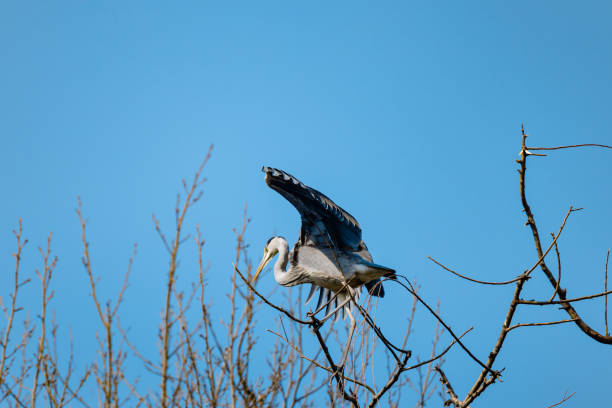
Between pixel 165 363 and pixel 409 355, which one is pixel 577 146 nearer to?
pixel 409 355

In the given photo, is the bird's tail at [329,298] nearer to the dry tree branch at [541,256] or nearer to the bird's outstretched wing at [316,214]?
the bird's outstretched wing at [316,214]

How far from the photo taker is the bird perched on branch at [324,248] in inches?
204

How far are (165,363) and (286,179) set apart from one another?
2.13 metres

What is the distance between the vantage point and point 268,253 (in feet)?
22.8

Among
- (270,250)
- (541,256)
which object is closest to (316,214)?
(270,250)

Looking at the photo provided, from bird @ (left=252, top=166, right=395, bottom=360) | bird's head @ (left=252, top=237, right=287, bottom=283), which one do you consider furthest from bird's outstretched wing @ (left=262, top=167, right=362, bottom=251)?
bird's head @ (left=252, top=237, right=287, bottom=283)

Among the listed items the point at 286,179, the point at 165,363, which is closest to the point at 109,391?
the point at 165,363

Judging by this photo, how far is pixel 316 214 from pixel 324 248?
397mm

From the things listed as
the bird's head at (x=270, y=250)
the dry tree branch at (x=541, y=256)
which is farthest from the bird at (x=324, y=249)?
the dry tree branch at (x=541, y=256)

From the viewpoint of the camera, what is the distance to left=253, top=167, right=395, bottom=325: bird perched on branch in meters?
5.19

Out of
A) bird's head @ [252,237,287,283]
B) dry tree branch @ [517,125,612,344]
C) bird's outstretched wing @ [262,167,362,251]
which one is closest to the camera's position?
dry tree branch @ [517,125,612,344]

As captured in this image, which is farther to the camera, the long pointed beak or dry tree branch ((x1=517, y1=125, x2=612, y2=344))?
the long pointed beak

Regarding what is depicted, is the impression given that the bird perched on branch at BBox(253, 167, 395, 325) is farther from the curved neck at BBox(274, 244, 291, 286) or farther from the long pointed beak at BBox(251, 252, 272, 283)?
the long pointed beak at BBox(251, 252, 272, 283)

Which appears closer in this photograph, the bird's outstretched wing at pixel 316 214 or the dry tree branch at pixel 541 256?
the dry tree branch at pixel 541 256
